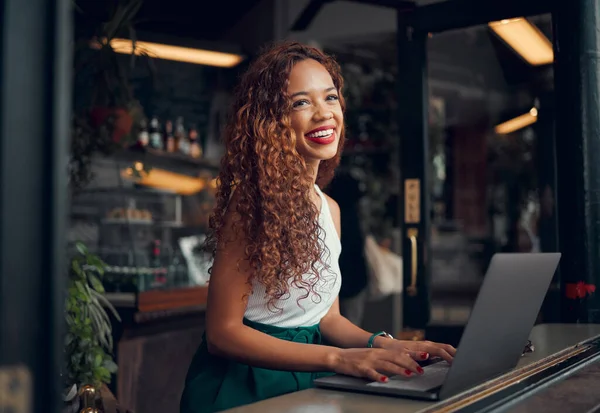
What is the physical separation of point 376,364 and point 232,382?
0.35 meters

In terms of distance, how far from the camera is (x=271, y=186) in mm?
1415

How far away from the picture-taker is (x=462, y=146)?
10.3 m

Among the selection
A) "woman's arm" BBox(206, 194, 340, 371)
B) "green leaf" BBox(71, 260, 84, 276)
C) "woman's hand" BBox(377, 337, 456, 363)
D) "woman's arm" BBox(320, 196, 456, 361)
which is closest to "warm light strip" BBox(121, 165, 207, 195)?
"green leaf" BBox(71, 260, 84, 276)

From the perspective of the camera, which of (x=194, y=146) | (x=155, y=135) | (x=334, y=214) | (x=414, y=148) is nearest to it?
(x=334, y=214)

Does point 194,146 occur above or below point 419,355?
above

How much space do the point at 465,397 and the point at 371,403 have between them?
0.47 ft

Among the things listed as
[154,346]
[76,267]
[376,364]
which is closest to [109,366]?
[76,267]

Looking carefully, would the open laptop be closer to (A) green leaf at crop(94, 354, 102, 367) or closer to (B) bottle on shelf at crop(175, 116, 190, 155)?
(A) green leaf at crop(94, 354, 102, 367)

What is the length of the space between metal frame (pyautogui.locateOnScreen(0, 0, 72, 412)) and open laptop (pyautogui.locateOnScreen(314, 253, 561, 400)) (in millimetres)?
606

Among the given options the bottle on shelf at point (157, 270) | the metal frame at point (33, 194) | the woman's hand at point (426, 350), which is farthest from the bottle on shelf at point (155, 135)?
the metal frame at point (33, 194)

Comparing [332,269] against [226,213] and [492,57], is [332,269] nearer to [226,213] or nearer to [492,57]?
[226,213]

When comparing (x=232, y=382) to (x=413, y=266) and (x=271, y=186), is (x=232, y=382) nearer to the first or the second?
(x=271, y=186)

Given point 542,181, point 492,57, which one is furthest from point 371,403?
point 492,57

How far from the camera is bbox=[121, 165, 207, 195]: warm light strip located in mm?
4977
